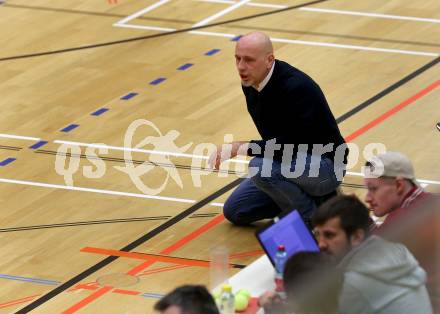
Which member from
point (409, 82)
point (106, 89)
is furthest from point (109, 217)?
point (409, 82)

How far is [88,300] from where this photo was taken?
32.5ft

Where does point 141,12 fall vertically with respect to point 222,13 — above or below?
above

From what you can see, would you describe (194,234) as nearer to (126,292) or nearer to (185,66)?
(126,292)

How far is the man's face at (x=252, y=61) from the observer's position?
1034 centimetres

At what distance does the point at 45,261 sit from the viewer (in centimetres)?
1064

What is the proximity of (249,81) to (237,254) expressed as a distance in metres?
1.39

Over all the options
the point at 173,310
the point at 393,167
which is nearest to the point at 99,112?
the point at 393,167

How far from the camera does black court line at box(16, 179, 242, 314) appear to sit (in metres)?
9.95

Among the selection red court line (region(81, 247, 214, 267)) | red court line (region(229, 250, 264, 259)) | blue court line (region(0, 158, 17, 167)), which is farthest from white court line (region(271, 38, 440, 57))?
red court line (region(81, 247, 214, 267))

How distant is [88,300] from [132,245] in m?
1.10

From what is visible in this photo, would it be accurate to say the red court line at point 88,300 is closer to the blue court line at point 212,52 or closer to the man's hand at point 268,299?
the man's hand at point 268,299

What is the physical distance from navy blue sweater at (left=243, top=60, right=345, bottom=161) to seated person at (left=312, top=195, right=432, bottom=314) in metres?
3.36

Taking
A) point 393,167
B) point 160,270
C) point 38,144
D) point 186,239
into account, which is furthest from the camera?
point 38,144

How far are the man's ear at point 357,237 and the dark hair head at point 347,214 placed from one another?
0.05 feet
